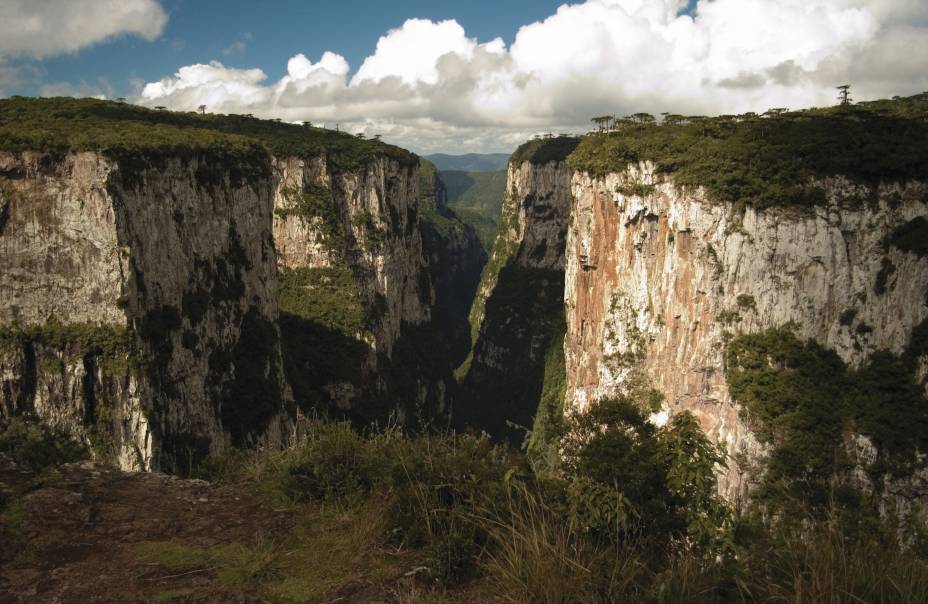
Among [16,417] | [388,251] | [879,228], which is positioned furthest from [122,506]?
[388,251]

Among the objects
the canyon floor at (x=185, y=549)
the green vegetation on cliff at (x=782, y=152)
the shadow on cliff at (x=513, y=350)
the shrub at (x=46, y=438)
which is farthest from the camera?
the shadow on cliff at (x=513, y=350)

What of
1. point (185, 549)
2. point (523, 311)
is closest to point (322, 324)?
point (523, 311)

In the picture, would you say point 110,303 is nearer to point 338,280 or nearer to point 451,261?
point 338,280

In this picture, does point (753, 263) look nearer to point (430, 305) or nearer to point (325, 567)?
point (325, 567)

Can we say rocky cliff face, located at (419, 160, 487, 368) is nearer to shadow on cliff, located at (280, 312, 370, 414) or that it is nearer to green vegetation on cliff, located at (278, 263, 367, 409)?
green vegetation on cliff, located at (278, 263, 367, 409)

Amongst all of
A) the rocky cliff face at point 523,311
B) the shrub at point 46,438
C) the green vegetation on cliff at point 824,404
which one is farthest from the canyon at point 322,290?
the rocky cliff face at point 523,311

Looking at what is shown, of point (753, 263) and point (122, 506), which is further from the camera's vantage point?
point (753, 263)

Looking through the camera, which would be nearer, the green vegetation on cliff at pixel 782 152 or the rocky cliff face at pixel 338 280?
the green vegetation on cliff at pixel 782 152

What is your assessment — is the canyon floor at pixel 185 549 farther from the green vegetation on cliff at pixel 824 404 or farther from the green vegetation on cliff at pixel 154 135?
the green vegetation on cliff at pixel 824 404
